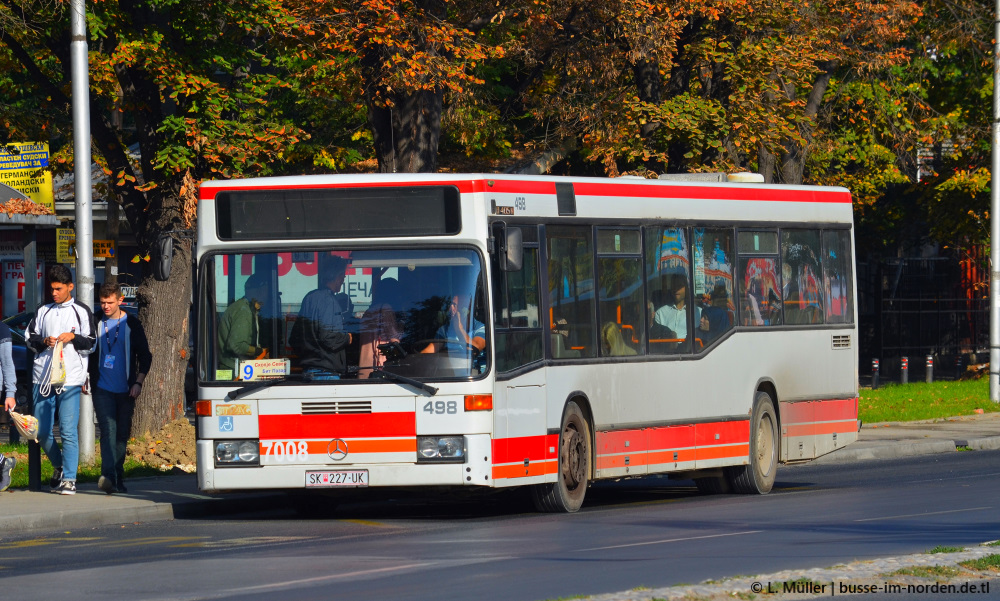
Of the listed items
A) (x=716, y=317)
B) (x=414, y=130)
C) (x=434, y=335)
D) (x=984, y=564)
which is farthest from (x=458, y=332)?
(x=414, y=130)

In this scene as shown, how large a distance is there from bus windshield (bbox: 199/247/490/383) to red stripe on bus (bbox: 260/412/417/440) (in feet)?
1.01

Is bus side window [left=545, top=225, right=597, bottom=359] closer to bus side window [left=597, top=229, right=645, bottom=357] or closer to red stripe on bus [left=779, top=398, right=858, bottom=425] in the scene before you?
bus side window [left=597, top=229, right=645, bottom=357]

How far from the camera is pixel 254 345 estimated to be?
13047mm

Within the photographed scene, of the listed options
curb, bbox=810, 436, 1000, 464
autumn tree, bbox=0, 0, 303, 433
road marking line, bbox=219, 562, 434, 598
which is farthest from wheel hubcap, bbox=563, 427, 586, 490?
curb, bbox=810, 436, 1000, 464

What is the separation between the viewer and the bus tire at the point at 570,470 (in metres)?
13.6

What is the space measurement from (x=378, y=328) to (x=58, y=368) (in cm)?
370

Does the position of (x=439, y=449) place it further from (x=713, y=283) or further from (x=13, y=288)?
(x=13, y=288)

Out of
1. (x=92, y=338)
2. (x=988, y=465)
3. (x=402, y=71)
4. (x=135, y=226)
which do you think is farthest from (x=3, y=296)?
(x=988, y=465)

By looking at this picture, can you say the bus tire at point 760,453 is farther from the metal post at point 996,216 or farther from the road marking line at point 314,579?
the metal post at point 996,216

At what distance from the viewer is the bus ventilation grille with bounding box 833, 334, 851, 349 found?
708 inches

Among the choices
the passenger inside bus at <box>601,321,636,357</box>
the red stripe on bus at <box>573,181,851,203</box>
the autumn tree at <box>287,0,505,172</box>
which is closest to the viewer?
the passenger inside bus at <box>601,321,636,357</box>

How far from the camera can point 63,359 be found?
1493 cm

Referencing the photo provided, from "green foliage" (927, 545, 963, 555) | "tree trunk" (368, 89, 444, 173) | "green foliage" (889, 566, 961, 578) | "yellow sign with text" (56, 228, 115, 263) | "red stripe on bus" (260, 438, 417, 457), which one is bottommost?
"green foliage" (927, 545, 963, 555)

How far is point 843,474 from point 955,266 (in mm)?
26476
